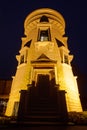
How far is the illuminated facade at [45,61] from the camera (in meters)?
18.1

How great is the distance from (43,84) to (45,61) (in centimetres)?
251

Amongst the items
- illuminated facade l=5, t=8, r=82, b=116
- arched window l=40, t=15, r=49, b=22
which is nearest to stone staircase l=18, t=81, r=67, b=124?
illuminated facade l=5, t=8, r=82, b=116

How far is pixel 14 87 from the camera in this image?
1955 centimetres

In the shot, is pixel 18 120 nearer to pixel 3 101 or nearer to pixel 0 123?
pixel 0 123

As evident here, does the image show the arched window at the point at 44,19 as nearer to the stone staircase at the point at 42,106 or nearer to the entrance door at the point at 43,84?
the entrance door at the point at 43,84

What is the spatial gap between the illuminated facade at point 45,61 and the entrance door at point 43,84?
0.26m

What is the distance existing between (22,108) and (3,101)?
10946 mm

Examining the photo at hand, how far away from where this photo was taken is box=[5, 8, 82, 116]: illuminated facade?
18.1 meters

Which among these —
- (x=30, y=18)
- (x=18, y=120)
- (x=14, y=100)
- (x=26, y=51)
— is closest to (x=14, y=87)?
(x=14, y=100)

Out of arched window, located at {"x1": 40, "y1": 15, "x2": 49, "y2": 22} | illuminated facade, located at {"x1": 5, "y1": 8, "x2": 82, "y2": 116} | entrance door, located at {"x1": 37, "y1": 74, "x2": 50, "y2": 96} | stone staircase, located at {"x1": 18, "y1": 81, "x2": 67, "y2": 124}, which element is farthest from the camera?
arched window, located at {"x1": 40, "y1": 15, "x2": 49, "y2": 22}

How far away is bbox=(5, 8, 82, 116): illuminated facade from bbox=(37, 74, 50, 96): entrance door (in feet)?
0.87

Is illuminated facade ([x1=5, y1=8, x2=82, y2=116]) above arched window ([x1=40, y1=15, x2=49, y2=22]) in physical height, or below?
below

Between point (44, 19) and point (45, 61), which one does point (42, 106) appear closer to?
point (45, 61)

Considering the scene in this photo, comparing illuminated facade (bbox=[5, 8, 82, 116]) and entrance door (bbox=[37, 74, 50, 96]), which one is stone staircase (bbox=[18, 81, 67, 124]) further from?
illuminated facade (bbox=[5, 8, 82, 116])
